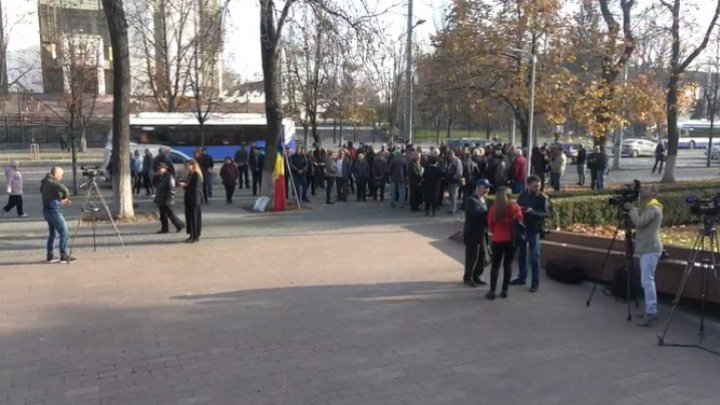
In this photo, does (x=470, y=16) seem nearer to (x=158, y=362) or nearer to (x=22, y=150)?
(x=158, y=362)

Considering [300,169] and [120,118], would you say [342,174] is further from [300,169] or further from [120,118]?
[120,118]

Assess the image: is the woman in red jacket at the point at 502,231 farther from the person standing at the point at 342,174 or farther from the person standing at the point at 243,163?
the person standing at the point at 243,163

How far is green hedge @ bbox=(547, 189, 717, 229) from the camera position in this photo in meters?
12.0

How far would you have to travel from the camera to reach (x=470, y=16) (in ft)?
59.0

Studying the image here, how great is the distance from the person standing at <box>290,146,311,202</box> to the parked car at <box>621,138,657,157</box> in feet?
114

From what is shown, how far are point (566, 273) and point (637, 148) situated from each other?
135 feet

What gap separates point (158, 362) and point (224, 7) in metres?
11.6

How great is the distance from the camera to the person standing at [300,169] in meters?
17.6

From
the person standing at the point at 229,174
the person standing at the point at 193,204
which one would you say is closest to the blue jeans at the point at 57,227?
the person standing at the point at 193,204

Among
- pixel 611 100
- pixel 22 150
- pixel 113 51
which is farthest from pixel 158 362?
pixel 22 150

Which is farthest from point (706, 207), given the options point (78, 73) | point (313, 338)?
point (78, 73)

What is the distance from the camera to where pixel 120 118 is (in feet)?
47.2

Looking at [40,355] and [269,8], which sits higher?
[269,8]

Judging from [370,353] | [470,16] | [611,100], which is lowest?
[370,353]
